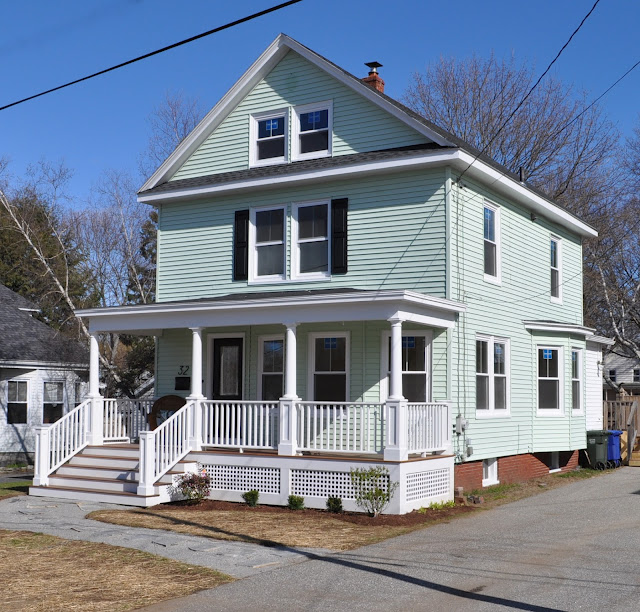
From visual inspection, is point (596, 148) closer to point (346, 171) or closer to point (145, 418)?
point (346, 171)

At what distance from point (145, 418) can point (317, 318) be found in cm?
575

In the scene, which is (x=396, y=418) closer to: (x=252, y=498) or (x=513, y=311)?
(x=252, y=498)

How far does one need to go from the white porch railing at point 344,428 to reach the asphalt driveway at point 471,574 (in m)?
2.18

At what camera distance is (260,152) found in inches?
739

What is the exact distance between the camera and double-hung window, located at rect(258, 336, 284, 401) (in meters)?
17.6

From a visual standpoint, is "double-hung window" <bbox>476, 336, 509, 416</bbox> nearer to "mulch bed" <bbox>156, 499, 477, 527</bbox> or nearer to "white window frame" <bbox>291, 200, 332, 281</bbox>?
"mulch bed" <bbox>156, 499, 477, 527</bbox>

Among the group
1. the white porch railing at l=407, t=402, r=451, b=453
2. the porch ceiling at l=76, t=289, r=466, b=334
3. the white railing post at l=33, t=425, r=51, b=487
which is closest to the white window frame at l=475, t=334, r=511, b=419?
the white porch railing at l=407, t=402, r=451, b=453

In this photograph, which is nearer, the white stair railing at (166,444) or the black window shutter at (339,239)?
the white stair railing at (166,444)

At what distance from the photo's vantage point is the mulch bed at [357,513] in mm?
13164

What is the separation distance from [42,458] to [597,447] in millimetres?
Answer: 13133

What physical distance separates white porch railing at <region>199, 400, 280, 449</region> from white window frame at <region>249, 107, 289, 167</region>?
5390mm

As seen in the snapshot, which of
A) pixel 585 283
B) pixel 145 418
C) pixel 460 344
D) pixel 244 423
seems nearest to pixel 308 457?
pixel 244 423

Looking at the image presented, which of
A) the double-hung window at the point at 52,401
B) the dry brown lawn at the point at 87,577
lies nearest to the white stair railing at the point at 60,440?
the dry brown lawn at the point at 87,577

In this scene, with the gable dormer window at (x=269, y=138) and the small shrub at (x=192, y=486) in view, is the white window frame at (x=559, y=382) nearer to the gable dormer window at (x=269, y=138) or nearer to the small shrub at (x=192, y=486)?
the gable dormer window at (x=269, y=138)
